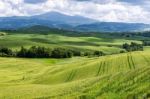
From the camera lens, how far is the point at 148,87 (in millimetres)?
33312

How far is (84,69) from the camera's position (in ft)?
320

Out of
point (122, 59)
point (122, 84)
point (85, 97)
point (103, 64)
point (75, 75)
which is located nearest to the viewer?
point (85, 97)

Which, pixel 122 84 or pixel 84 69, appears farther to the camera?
pixel 84 69

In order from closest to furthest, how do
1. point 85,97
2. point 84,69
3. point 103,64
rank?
1. point 85,97
2. point 84,69
3. point 103,64

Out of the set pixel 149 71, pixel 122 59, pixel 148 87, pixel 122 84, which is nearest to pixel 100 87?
pixel 122 84

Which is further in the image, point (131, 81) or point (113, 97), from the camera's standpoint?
point (131, 81)

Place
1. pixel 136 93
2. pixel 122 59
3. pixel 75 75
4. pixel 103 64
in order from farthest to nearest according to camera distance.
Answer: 1. pixel 122 59
2. pixel 103 64
3. pixel 75 75
4. pixel 136 93

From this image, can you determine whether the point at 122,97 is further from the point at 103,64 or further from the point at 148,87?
the point at 103,64

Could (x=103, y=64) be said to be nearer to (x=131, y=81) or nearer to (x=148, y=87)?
(x=131, y=81)

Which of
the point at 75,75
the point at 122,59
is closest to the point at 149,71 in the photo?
the point at 75,75

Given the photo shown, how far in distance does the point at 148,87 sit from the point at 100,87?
874cm

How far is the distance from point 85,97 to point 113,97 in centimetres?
356

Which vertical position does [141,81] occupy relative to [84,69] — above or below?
above

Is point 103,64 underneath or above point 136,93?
underneath
